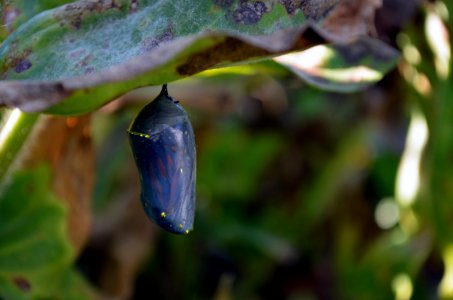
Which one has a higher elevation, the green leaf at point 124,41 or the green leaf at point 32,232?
the green leaf at point 124,41

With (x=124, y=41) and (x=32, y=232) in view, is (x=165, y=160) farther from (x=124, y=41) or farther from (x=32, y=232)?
(x=32, y=232)

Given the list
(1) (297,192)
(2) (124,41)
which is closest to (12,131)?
(2) (124,41)

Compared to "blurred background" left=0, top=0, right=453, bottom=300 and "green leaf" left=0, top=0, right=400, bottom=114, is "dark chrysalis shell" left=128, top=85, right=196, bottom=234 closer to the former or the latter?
"green leaf" left=0, top=0, right=400, bottom=114

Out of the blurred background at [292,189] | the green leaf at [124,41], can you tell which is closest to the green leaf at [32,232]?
the blurred background at [292,189]

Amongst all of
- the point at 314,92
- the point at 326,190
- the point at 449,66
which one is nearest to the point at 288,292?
the point at 326,190

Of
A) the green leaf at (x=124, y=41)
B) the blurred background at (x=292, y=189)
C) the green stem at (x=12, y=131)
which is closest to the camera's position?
the green leaf at (x=124, y=41)

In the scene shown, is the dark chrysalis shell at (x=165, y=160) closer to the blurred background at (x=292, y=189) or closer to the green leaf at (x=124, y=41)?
the green leaf at (x=124, y=41)
